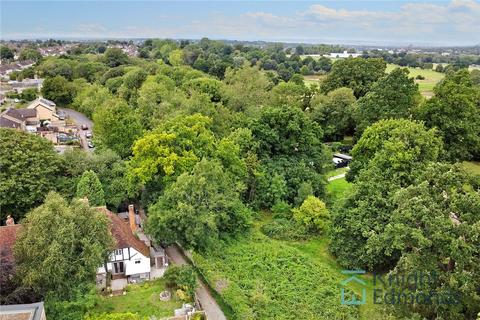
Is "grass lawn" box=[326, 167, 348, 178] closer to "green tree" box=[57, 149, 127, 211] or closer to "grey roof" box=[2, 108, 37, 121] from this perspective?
"green tree" box=[57, 149, 127, 211]

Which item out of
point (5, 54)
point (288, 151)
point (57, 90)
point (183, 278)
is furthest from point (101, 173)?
point (5, 54)

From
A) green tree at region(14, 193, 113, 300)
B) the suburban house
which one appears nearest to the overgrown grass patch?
green tree at region(14, 193, 113, 300)

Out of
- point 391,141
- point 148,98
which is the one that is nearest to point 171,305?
point 391,141

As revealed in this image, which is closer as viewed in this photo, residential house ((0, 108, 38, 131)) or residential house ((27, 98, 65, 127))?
residential house ((0, 108, 38, 131))

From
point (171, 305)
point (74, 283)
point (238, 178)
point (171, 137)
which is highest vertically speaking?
point (171, 137)

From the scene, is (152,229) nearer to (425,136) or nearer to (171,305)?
(171,305)
